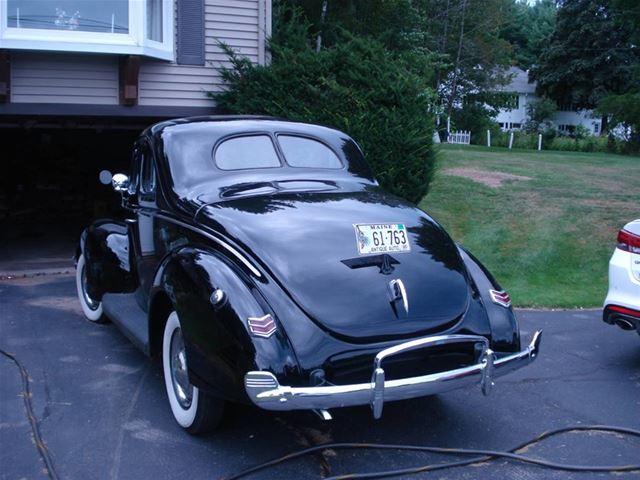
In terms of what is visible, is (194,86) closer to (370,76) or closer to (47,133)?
(370,76)

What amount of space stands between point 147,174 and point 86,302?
187 centimetres

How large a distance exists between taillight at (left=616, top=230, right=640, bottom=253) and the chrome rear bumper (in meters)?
2.05

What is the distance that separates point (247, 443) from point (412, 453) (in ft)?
3.17

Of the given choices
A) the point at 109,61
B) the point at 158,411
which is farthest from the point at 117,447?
the point at 109,61

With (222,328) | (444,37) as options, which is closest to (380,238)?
(222,328)

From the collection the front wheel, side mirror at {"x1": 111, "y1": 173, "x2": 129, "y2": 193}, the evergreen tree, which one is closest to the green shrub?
side mirror at {"x1": 111, "y1": 173, "x2": 129, "y2": 193}

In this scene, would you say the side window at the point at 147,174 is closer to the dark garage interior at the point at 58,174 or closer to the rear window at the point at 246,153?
the rear window at the point at 246,153

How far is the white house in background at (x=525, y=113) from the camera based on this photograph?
48287mm

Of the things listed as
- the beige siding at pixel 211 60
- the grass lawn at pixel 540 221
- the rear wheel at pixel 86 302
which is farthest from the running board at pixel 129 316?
the beige siding at pixel 211 60

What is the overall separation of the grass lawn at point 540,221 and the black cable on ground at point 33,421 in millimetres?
5078

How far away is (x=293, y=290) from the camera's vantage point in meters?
4.04

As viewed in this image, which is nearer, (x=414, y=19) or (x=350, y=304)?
(x=350, y=304)

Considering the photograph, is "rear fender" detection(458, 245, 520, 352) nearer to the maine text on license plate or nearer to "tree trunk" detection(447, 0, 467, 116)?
the maine text on license plate

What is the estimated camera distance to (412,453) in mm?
4223
